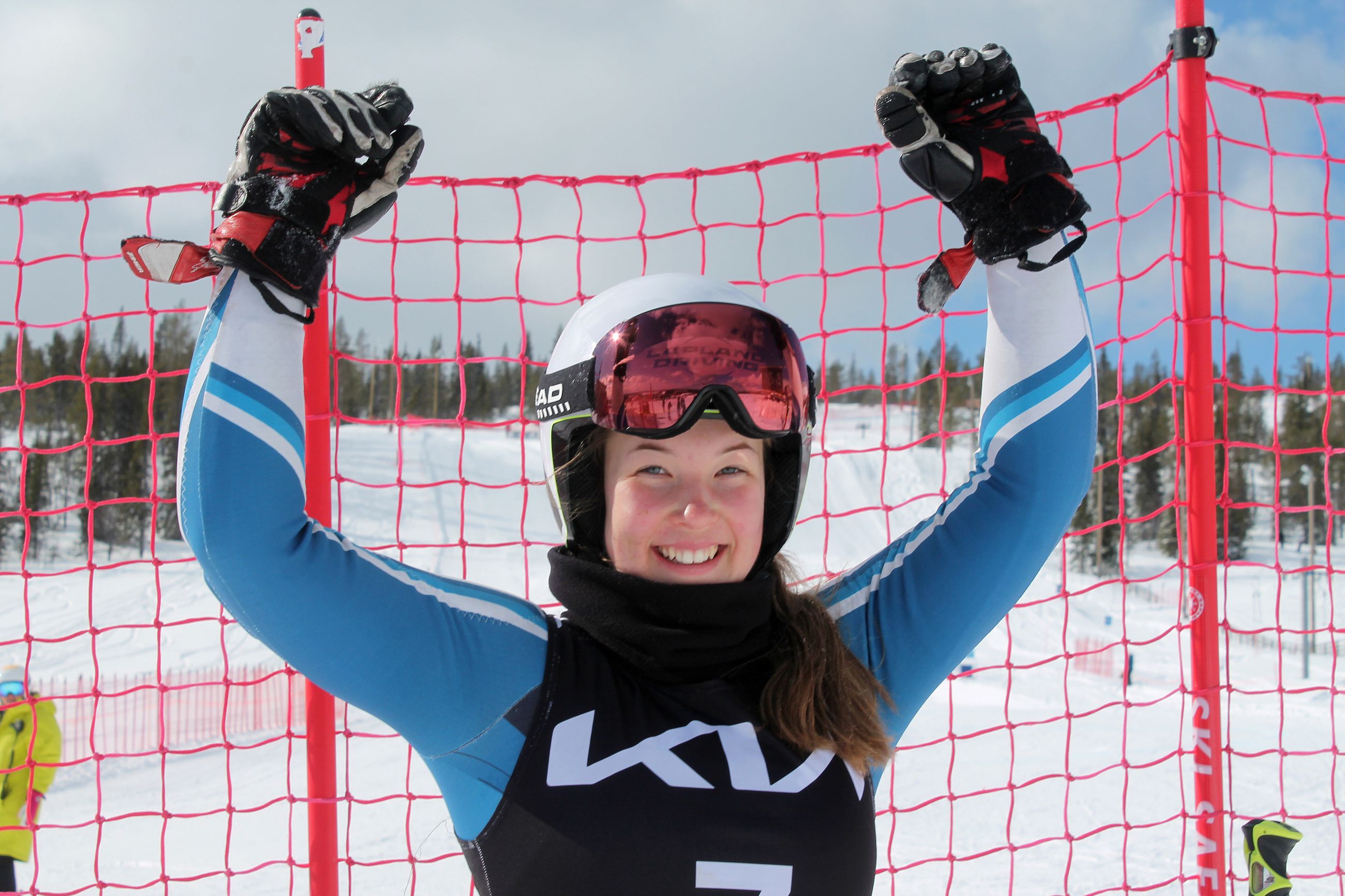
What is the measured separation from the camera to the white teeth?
1.54m

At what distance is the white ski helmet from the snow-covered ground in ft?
1.79

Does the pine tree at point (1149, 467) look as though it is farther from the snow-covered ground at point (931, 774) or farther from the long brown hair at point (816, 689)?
the long brown hair at point (816, 689)

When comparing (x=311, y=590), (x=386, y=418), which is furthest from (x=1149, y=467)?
(x=311, y=590)

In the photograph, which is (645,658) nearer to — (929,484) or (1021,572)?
(1021,572)

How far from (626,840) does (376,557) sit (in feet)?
1.99

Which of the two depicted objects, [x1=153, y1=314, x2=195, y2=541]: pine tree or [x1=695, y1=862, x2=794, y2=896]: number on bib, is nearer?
[x1=695, y1=862, x2=794, y2=896]: number on bib

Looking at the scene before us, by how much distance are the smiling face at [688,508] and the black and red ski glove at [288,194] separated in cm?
62

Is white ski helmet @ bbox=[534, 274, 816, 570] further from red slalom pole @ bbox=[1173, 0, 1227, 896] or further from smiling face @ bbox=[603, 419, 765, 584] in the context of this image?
red slalom pole @ bbox=[1173, 0, 1227, 896]

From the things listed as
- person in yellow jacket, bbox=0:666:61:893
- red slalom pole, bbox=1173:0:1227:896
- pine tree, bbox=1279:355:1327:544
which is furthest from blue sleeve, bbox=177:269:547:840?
pine tree, bbox=1279:355:1327:544

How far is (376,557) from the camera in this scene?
148 cm

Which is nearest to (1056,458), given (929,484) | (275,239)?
(275,239)

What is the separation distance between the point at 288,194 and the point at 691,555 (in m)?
0.90

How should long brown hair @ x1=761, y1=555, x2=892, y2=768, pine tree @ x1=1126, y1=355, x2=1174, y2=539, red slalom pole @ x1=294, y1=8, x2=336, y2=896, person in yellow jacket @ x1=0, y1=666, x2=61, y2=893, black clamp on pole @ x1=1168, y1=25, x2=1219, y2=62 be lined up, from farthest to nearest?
pine tree @ x1=1126, y1=355, x2=1174, y2=539, person in yellow jacket @ x1=0, y1=666, x2=61, y2=893, black clamp on pole @ x1=1168, y1=25, x2=1219, y2=62, red slalom pole @ x1=294, y1=8, x2=336, y2=896, long brown hair @ x1=761, y1=555, x2=892, y2=768

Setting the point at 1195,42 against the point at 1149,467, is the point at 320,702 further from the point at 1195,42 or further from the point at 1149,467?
the point at 1149,467
